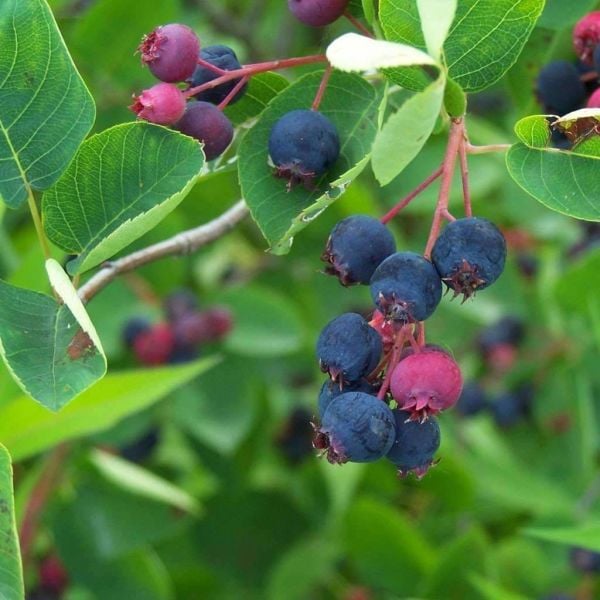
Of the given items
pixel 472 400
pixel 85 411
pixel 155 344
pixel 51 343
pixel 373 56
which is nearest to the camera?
pixel 373 56

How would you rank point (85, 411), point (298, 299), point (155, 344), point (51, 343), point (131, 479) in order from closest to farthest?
point (51, 343) → point (85, 411) → point (131, 479) → point (155, 344) → point (298, 299)

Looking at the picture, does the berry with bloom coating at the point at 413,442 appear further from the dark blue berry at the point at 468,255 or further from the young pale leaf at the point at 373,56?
the young pale leaf at the point at 373,56

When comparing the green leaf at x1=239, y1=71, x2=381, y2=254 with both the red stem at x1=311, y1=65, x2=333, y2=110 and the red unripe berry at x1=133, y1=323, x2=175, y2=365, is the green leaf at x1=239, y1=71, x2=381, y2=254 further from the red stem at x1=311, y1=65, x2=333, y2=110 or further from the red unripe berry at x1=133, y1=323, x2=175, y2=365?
the red unripe berry at x1=133, y1=323, x2=175, y2=365

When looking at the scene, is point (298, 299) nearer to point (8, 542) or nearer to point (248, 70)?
point (248, 70)

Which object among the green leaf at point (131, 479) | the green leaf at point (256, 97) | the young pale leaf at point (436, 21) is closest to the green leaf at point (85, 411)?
the green leaf at point (131, 479)

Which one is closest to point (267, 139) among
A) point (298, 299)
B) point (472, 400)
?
point (472, 400)

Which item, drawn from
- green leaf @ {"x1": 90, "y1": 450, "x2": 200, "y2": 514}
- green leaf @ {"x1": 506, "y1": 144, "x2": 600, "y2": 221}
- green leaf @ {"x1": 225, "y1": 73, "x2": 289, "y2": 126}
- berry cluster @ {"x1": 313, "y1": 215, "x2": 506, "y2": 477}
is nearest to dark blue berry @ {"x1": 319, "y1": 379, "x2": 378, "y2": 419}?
berry cluster @ {"x1": 313, "y1": 215, "x2": 506, "y2": 477}
